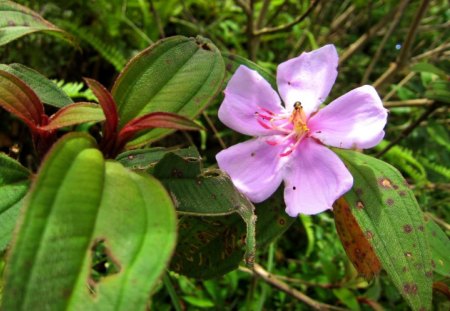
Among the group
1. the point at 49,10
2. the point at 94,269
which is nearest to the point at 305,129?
the point at 94,269

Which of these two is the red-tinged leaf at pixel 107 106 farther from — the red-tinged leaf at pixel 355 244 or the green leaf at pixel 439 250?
the green leaf at pixel 439 250

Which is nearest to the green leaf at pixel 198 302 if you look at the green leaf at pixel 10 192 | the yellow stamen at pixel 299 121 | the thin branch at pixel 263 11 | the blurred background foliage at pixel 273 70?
the blurred background foliage at pixel 273 70

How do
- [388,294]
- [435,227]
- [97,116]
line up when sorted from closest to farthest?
[97,116], [435,227], [388,294]

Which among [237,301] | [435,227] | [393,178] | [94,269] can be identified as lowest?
[237,301]

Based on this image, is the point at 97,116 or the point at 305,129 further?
the point at 305,129

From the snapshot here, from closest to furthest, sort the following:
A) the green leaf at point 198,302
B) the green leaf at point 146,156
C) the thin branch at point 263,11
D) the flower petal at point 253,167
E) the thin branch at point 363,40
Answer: the green leaf at point 146,156, the flower petal at point 253,167, the green leaf at point 198,302, the thin branch at point 263,11, the thin branch at point 363,40

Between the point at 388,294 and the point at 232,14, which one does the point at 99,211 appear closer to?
the point at 388,294

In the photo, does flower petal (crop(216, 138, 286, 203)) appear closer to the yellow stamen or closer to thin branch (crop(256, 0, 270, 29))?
the yellow stamen
